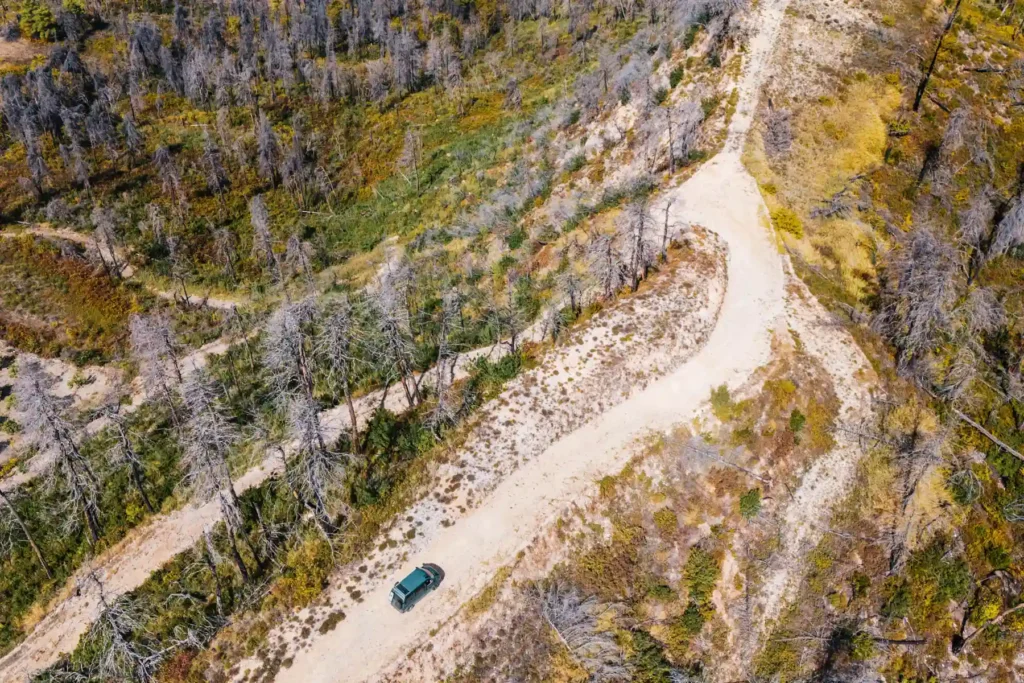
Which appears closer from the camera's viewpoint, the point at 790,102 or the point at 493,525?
the point at 493,525

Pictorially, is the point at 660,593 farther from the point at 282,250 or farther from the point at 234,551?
the point at 282,250

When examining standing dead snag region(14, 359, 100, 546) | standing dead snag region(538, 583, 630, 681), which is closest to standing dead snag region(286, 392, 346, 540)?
standing dead snag region(14, 359, 100, 546)

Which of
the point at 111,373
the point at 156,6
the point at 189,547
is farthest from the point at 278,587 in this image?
the point at 156,6

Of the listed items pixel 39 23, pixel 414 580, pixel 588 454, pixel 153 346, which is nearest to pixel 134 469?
pixel 153 346

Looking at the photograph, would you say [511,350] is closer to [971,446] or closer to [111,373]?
[971,446]

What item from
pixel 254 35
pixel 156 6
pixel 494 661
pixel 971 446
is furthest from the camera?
pixel 156 6
